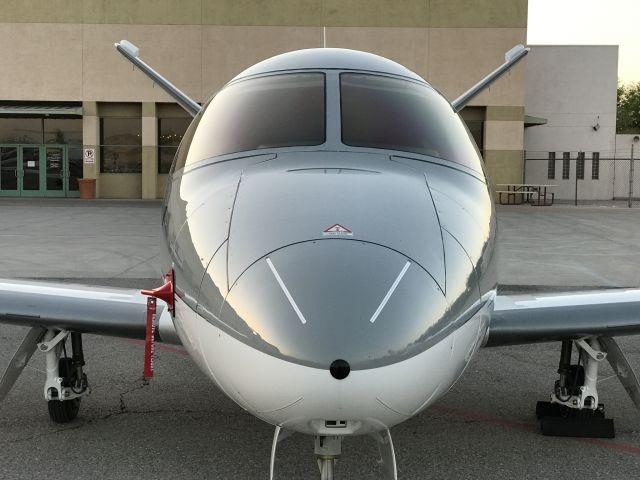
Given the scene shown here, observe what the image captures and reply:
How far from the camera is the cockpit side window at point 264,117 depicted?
3473 millimetres

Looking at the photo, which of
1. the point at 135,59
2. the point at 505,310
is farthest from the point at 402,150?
the point at 135,59

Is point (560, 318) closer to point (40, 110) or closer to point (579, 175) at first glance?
point (40, 110)

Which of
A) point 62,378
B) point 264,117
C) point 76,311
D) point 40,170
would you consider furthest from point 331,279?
point 40,170

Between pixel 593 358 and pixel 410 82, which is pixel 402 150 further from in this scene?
pixel 593 358

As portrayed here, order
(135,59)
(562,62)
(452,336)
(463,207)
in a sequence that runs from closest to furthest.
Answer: (452,336), (463,207), (135,59), (562,62)

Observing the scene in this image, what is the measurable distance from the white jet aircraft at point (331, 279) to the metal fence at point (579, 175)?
32820mm

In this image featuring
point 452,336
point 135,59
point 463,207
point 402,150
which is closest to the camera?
point 452,336

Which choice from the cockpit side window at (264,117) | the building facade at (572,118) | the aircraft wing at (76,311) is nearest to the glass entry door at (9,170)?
the building facade at (572,118)

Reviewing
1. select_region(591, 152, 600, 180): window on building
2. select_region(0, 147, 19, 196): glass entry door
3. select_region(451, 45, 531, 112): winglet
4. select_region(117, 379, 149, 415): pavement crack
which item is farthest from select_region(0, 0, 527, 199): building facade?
select_region(117, 379, 149, 415): pavement crack

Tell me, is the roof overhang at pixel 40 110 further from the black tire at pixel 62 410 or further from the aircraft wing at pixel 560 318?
the aircraft wing at pixel 560 318

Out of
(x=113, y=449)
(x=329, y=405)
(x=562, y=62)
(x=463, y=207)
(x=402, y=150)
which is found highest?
(x=562, y=62)

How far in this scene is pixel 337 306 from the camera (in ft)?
7.57

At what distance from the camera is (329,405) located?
2264 millimetres

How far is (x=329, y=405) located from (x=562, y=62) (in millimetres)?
36513
